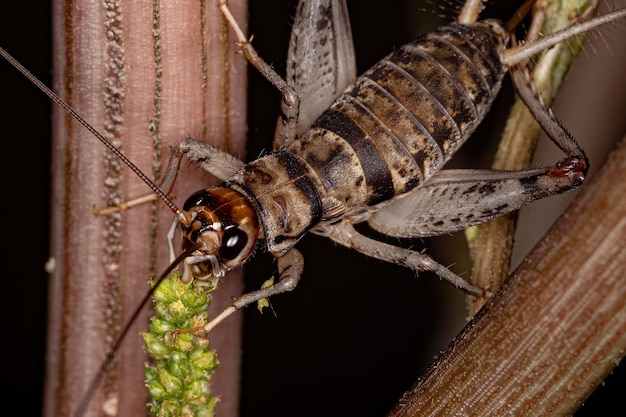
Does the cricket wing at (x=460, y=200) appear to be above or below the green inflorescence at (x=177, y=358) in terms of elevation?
above

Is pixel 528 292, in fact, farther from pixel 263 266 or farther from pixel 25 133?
pixel 25 133

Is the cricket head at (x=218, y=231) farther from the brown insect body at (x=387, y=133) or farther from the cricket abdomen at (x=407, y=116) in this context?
the cricket abdomen at (x=407, y=116)

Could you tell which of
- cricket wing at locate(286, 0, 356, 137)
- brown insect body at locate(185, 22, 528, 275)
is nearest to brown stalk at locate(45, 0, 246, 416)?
brown insect body at locate(185, 22, 528, 275)

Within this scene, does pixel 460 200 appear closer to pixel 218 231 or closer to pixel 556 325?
pixel 218 231

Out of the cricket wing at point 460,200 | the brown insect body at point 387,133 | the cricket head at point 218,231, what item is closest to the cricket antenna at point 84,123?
the cricket head at point 218,231

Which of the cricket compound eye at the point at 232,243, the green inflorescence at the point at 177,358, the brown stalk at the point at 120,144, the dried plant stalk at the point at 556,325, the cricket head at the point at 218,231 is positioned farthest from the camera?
the cricket compound eye at the point at 232,243

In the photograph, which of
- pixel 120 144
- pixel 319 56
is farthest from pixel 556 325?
pixel 319 56

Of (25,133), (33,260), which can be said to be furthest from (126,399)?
(25,133)

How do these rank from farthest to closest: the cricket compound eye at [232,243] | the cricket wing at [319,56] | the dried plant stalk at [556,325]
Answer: the cricket wing at [319,56]
the cricket compound eye at [232,243]
the dried plant stalk at [556,325]

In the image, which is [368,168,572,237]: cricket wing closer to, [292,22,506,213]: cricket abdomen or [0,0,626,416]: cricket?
[0,0,626,416]: cricket
